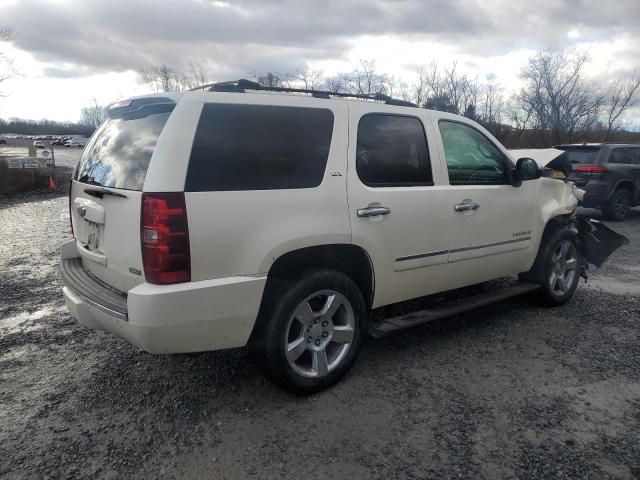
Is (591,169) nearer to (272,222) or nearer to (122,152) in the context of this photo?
(272,222)

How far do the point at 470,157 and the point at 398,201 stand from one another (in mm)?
1044

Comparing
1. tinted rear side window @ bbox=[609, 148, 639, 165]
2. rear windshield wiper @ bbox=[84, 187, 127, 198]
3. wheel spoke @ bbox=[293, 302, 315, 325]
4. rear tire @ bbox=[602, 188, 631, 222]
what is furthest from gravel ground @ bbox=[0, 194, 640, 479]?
tinted rear side window @ bbox=[609, 148, 639, 165]

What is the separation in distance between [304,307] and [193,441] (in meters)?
1.00

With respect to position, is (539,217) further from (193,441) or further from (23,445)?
(23,445)

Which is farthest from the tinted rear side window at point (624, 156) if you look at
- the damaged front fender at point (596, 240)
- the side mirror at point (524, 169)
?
the side mirror at point (524, 169)

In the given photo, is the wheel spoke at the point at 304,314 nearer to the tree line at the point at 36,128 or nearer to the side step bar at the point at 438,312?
the side step bar at the point at 438,312

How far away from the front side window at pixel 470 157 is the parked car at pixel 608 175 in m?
7.30

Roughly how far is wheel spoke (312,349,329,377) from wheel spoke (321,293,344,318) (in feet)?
0.83

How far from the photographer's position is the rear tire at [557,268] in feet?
15.1

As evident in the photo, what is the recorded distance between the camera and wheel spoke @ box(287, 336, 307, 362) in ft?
9.77

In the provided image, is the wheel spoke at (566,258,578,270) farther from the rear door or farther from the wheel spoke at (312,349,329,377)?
the rear door

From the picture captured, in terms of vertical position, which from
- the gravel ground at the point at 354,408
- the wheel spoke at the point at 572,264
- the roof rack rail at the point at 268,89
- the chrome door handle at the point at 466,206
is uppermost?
the roof rack rail at the point at 268,89

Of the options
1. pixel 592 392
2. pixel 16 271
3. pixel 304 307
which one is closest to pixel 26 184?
pixel 16 271

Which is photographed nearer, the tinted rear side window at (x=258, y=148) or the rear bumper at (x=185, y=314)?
the rear bumper at (x=185, y=314)
